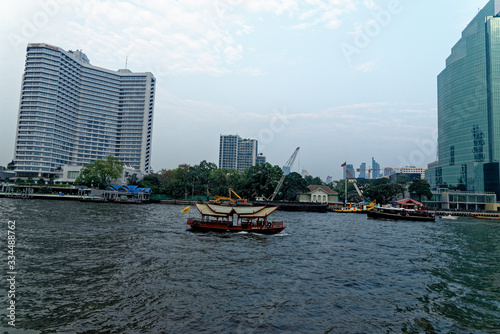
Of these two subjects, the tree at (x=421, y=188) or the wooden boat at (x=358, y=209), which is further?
the tree at (x=421, y=188)

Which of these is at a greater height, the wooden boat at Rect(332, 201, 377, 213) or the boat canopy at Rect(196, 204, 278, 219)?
the boat canopy at Rect(196, 204, 278, 219)

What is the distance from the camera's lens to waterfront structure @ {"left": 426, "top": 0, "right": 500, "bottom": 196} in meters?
118

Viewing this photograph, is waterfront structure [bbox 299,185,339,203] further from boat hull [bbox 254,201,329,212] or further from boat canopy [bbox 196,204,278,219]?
boat canopy [bbox 196,204,278,219]

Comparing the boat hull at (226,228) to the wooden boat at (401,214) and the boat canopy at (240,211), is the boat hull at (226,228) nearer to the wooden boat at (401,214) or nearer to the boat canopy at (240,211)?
the boat canopy at (240,211)

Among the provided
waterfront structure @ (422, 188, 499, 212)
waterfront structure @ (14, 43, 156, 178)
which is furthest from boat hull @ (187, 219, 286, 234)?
waterfront structure @ (14, 43, 156, 178)

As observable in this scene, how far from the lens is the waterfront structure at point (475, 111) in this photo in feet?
389

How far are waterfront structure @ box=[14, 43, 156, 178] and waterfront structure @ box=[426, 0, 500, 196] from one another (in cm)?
16108

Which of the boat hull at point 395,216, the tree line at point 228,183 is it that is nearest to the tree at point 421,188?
the tree line at point 228,183

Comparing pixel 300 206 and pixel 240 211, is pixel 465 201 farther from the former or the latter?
pixel 240 211

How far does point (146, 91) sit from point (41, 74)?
51491 millimetres

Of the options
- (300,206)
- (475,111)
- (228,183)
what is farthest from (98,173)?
(475,111)

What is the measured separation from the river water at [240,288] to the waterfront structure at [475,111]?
121 metres

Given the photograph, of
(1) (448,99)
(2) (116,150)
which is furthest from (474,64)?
(2) (116,150)

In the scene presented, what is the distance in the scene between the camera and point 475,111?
12275cm
